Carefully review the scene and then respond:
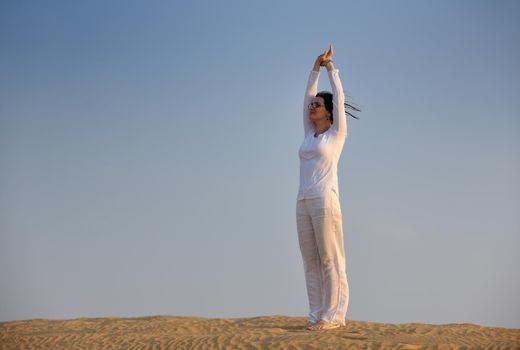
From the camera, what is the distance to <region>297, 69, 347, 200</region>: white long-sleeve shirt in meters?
9.12

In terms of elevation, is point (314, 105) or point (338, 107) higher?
point (314, 105)

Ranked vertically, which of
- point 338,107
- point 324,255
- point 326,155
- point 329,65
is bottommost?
point 324,255

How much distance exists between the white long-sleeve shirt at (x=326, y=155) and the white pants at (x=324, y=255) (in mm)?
127

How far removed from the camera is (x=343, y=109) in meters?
9.23

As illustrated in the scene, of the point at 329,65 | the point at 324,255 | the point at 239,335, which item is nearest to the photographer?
the point at 239,335

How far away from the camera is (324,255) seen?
29.9 ft

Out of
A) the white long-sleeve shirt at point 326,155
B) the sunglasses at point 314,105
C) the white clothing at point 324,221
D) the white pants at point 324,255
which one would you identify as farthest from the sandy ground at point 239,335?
the sunglasses at point 314,105

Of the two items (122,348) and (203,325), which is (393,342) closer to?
(122,348)

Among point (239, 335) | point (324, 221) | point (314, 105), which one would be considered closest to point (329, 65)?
point (314, 105)

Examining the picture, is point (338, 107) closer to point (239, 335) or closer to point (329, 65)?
point (329, 65)

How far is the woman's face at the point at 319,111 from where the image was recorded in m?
9.47

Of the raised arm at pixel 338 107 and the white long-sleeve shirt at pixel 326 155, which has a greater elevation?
the raised arm at pixel 338 107

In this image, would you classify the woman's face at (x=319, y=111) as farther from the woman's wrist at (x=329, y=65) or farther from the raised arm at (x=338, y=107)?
the woman's wrist at (x=329, y=65)

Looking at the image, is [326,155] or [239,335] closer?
[239,335]
